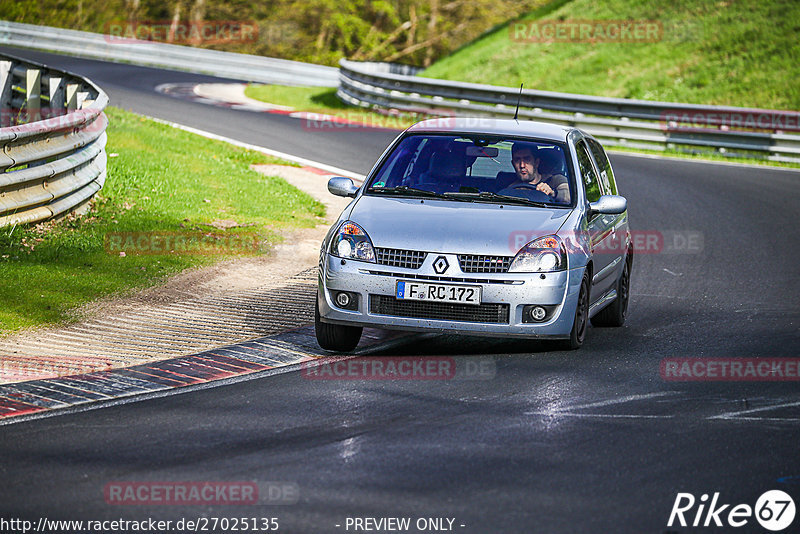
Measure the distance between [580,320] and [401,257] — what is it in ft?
4.82

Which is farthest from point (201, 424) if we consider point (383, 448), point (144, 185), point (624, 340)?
point (144, 185)

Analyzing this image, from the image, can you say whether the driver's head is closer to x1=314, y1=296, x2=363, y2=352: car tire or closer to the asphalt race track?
the asphalt race track

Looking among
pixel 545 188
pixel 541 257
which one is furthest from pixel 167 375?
pixel 545 188

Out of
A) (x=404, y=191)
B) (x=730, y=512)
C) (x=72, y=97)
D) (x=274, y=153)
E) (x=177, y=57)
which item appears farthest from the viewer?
(x=177, y=57)

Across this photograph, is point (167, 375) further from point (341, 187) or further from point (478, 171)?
point (478, 171)

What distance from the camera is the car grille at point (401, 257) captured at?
7.70 meters

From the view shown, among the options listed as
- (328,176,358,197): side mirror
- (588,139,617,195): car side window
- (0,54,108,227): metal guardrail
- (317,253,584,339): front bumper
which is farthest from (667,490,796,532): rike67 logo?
(0,54,108,227): metal guardrail

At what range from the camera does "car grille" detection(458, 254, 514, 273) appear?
768 cm

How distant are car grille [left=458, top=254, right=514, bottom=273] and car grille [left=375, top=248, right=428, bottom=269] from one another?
268mm

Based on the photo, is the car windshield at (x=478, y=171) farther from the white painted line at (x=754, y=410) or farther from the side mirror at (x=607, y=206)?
the white painted line at (x=754, y=410)

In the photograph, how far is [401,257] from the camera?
7.75 m

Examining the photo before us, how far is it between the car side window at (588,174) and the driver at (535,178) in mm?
287

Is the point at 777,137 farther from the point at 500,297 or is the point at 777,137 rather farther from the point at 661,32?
the point at 500,297

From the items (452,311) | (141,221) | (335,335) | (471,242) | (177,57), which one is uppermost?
(471,242)
